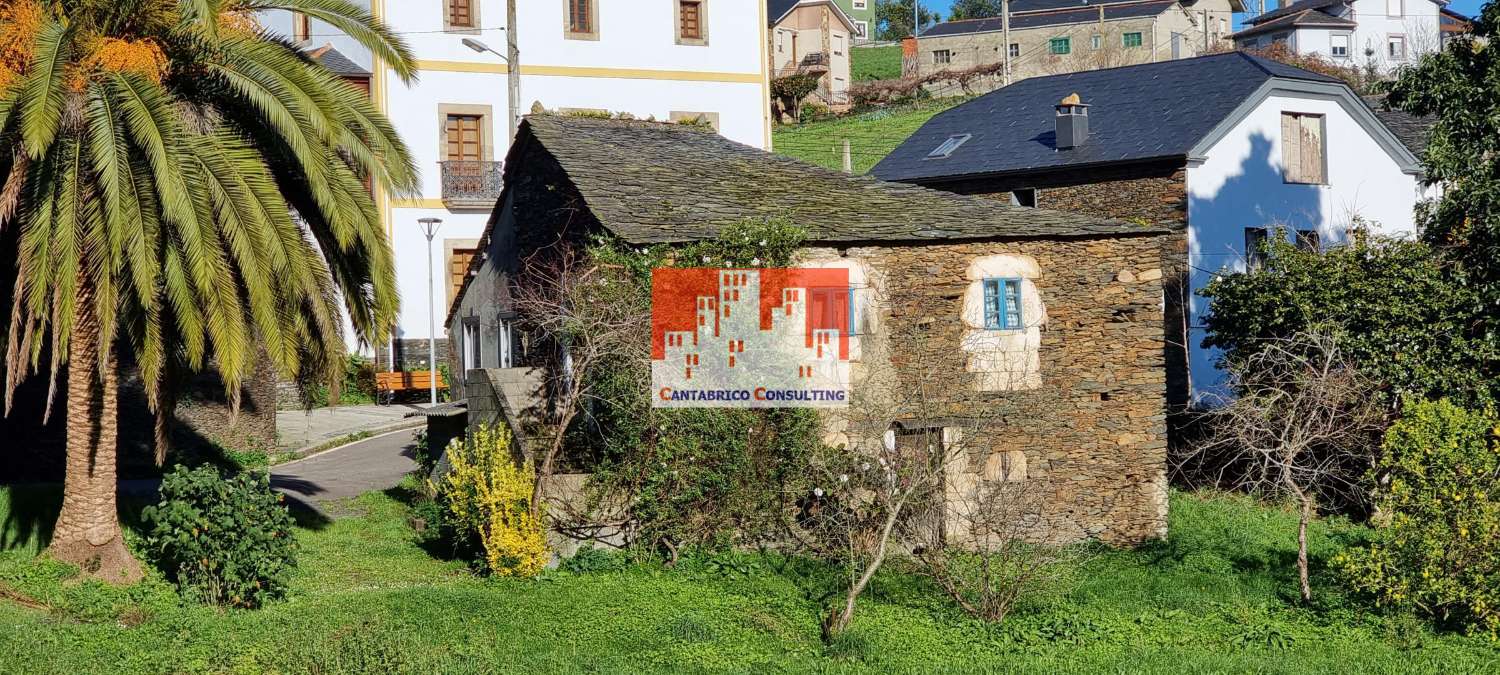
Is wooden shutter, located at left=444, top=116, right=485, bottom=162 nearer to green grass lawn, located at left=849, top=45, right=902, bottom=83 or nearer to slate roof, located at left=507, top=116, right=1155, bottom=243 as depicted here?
slate roof, located at left=507, top=116, right=1155, bottom=243

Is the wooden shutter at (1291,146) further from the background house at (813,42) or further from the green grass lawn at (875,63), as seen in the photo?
the green grass lawn at (875,63)

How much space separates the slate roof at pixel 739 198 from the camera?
16.4 m

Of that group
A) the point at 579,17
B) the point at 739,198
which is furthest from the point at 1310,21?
the point at 739,198

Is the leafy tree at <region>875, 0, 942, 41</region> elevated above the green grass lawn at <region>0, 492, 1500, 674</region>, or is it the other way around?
the leafy tree at <region>875, 0, 942, 41</region>

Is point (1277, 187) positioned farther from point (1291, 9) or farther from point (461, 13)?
point (1291, 9)

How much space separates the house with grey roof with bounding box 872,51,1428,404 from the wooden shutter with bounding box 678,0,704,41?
28.4 feet

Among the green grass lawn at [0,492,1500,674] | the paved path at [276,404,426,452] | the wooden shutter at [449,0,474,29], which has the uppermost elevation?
the wooden shutter at [449,0,474,29]

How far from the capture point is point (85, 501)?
14.5 metres

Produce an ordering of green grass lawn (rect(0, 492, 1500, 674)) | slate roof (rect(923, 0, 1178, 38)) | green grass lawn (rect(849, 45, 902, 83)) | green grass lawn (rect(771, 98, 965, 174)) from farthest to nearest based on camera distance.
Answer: green grass lawn (rect(849, 45, 902, 83)) < slate roof (rect(923, 0, 1178, 38)) < green grass lawn (rect(771, 98, 965, 174)) < green grass lawn (rect(0, 492, 1500, 674))

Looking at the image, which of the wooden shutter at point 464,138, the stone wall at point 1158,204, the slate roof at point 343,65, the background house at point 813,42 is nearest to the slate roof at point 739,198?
the stone wall at point 1158,204

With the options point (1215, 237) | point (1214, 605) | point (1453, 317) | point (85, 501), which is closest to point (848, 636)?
point (1214, 605)

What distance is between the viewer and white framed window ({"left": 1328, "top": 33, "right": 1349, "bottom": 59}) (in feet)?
209

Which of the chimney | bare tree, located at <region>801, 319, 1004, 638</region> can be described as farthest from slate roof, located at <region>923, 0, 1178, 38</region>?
bare tree, located at <region>801, 319, 1004, 638</region>

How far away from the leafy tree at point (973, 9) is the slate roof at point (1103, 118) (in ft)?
241
